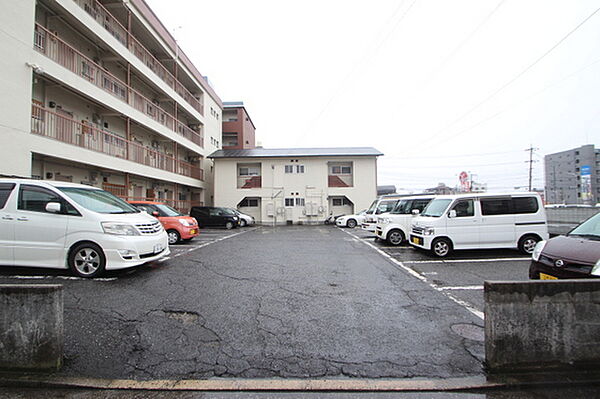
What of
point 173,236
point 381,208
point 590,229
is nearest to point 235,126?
point 381,208

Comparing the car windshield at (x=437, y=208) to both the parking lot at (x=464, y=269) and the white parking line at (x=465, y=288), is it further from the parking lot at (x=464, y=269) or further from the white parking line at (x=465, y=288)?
the white parking line at (x=465, y=288)

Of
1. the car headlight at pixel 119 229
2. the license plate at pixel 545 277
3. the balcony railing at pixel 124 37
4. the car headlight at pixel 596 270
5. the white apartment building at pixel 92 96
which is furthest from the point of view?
the balcony railing at pixel 124 37

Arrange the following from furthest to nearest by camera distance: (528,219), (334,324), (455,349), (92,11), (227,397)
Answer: (92,11), (528,219), (334,324), (455,349), (227,397)

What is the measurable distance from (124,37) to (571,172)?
9132 cm

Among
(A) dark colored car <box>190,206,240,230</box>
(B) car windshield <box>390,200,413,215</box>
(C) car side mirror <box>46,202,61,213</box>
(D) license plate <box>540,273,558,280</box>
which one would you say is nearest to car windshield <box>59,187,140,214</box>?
(C) car side mirror <box>46,202,61,213</box>

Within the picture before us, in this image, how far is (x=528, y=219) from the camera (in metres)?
7.59

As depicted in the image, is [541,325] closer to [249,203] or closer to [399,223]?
[399,223]

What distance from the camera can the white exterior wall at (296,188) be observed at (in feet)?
80.9

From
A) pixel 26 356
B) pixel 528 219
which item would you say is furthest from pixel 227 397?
pixel 528 219

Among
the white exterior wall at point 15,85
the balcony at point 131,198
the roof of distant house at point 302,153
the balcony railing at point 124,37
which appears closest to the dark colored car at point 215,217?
the balcony at point 131,198

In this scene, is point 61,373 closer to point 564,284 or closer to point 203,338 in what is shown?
point 203,338

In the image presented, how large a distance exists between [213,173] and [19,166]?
18858 millimetres

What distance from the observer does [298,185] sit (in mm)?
25047

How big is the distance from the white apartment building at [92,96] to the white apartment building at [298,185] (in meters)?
3.80
